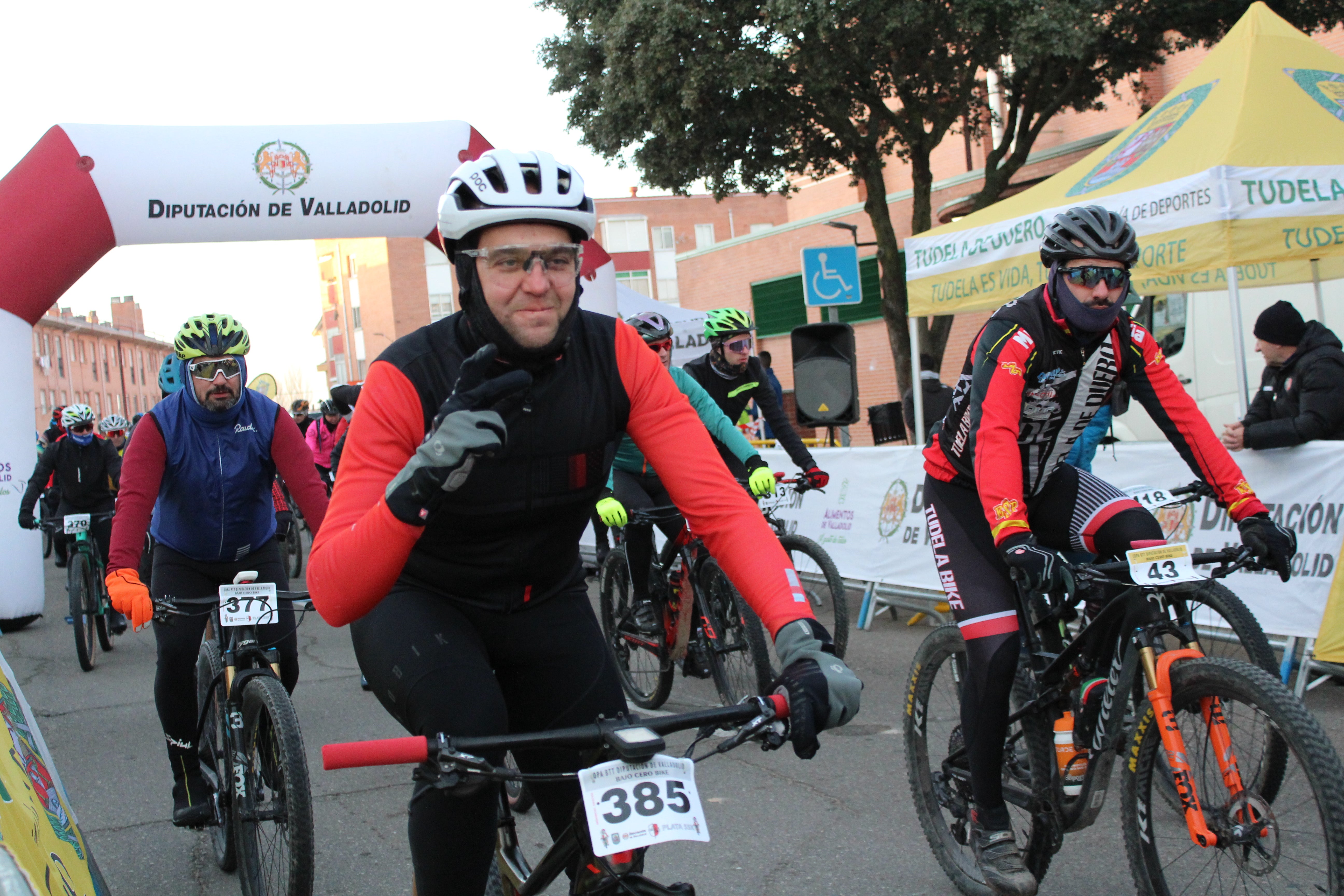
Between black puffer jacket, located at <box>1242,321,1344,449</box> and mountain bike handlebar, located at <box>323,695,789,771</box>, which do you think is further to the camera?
black puffer jacket, located at <box>1242,321,1344,449</box>

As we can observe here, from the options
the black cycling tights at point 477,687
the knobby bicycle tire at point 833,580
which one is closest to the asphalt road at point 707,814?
Answer: the knobby bicycle tire at point 833,580

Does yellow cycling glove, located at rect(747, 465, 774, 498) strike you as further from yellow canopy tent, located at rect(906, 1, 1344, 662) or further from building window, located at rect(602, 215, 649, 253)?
Result: building window, located at rect(602, 215, 649, 253)

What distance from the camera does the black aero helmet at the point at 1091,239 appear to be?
3572mm

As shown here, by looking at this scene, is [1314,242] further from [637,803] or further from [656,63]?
[656,63]

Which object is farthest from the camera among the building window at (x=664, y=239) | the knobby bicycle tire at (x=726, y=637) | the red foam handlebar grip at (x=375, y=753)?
the building window at (x=664, y=239)

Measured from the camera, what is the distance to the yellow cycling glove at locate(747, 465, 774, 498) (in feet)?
21.3

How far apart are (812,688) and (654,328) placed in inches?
197

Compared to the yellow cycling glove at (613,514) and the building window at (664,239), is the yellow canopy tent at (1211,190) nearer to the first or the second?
the yellow cycling glove at (613,514)

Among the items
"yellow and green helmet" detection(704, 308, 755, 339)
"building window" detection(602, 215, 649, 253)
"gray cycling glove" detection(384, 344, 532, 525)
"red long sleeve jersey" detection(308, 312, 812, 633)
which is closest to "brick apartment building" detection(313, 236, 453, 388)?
"building window" detection(602, 215, 649, 253)

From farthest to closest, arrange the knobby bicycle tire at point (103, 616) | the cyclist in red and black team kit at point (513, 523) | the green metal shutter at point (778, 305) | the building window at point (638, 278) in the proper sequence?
the building window at point (638, 278)
the green metal shutter at point (778, 305)
the knobby bicycle tire at point (103, 616)
the cyclist in red and black team kit at point (513, 523)

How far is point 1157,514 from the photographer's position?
6656 mm

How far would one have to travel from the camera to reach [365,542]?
2125 millimetres

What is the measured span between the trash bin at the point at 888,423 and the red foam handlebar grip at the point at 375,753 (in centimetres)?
1506

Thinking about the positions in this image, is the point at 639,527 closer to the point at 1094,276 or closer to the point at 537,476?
the point at 1094,276
